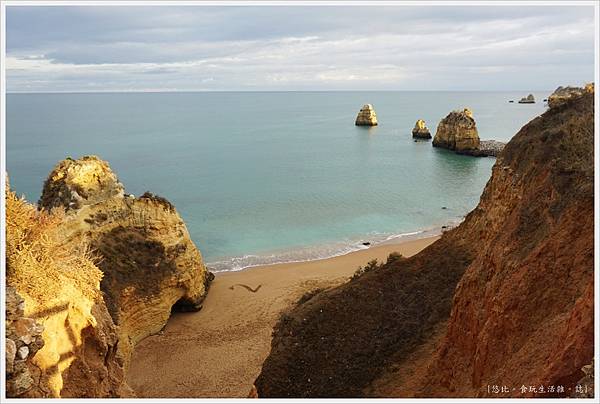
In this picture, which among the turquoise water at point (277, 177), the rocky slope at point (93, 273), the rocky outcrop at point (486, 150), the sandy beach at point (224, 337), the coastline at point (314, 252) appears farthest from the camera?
the rocky outcrop at point (486, 150)

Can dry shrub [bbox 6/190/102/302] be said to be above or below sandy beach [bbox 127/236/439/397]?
above

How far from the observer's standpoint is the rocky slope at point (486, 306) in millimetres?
10562

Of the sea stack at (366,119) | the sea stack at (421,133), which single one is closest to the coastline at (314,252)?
the sea stack at (421,133)

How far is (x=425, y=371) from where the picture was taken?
1439 centimetres

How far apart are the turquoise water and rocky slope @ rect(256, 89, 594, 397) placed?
17342mm

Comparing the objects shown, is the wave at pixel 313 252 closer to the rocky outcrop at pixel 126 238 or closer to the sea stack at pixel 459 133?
the rocky outcrop at pixel 126 238

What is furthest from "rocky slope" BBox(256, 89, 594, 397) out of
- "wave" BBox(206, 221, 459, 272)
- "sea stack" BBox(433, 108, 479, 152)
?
"sea stack" BBox(433, 108, 479, 152)

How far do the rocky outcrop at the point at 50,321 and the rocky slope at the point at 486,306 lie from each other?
6.11 metres

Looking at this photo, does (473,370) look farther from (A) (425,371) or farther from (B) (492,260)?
(B) (492,260)

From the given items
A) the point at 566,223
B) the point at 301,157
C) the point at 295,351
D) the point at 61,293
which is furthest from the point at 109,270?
the point at 301,157

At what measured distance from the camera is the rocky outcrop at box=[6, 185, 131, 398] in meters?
8.07

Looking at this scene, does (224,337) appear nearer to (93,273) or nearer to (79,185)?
(79,185)

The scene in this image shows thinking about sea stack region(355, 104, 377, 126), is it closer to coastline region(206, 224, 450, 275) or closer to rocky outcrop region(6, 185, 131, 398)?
coastline region(206, 224, 450, 275)

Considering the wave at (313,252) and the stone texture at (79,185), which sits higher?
the stone texture at (79,185)
